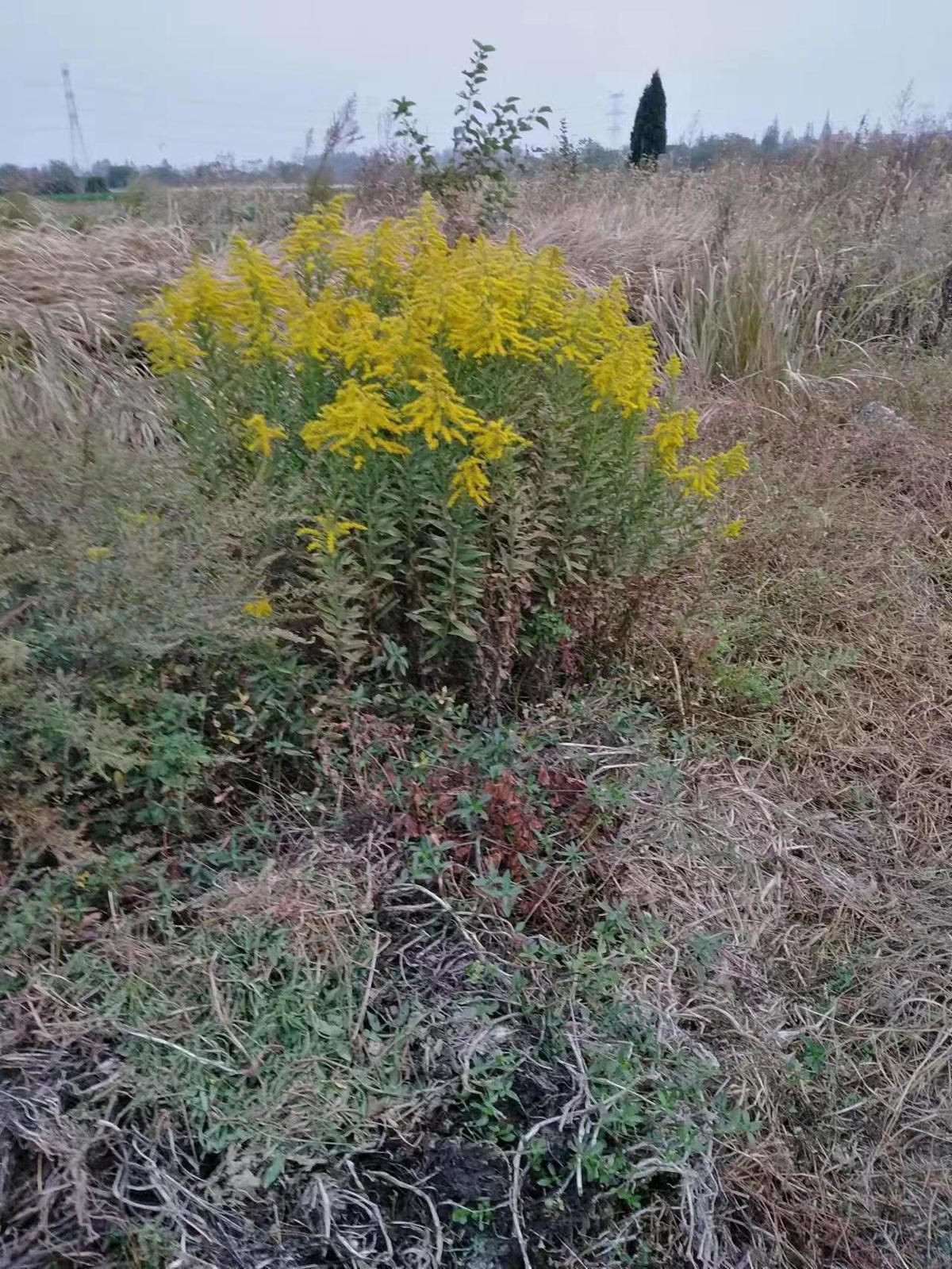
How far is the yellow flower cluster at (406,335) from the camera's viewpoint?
231 cm

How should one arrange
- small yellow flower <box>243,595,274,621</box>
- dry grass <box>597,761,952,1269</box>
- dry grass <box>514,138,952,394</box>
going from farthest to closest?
dry grass <box>514,138,952,394</box>
small yellow flower <box>243,595,274,621</box>
dry grass <box>597,761,952,1269</box>

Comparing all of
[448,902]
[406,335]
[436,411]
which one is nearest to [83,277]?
[406,335]

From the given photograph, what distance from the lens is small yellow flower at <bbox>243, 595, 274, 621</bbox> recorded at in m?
2.37

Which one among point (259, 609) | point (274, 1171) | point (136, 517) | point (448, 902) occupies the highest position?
point (136, 517)

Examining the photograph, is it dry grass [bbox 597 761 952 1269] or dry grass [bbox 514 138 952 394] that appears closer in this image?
dry grass [bbox 597 761 952 1269]

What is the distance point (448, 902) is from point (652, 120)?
15.6 m

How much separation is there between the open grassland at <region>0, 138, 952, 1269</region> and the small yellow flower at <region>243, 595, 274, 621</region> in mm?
34

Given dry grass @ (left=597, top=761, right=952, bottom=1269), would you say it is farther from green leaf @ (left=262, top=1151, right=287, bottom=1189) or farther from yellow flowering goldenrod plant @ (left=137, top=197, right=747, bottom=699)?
green leaf @ (left=262, top=1151, right=287, bottom=1189)

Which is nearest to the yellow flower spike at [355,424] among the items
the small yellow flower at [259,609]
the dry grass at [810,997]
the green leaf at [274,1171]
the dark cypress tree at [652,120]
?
the small yellow flower at [259,609]

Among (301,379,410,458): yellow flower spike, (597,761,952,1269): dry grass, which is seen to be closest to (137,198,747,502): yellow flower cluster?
(301,379,410,458): yellow flower spike

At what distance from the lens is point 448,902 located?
2.15 meters

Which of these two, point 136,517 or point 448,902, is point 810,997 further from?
point 136,517

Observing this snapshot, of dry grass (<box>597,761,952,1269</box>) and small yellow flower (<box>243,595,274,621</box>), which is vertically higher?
small yellow flower (<box>243,595,274,621</box>)

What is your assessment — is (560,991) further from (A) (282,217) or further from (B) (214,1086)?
(A) (282,217)
